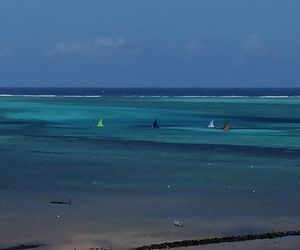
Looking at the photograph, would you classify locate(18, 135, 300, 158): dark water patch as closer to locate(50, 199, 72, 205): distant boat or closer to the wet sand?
the wet sand

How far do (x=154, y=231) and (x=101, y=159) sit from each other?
1974 cm

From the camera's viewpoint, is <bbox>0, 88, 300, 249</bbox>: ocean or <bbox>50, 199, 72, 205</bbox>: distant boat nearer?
<bbox>0, 88, 300, 249</bbox>: ocean

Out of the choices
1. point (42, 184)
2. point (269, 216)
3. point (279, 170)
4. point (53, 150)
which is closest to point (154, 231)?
point (269, 216)

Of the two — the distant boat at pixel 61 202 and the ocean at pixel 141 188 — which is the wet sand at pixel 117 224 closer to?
the ocean at pixel 141 188

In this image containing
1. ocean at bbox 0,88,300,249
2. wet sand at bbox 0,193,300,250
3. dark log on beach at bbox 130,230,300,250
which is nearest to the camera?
dark log on beach at bbox 130,230,300,250

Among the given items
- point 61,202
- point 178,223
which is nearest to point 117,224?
point 178,223

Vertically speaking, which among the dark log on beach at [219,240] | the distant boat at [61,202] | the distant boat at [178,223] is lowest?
the dark log on beach at [219,240]

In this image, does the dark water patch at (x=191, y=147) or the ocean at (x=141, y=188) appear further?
the dark water patch at (x=191, y=147)

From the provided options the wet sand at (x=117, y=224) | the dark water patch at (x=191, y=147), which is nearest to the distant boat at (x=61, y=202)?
the wet sand at (x=117, y=224)

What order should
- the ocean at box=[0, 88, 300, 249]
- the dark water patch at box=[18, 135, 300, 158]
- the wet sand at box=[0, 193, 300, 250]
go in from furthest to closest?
1. the dark water patch at box=[18, 135, 300, 158]
2. the ocean at box=[0, 88, 300, 249]
3. the wet sand at box=[0, 193, 300, 250]

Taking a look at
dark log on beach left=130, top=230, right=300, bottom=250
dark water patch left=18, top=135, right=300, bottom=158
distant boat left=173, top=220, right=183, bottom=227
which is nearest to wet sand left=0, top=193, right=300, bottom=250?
distant boat left=173, top=220, right=183, bottom=227

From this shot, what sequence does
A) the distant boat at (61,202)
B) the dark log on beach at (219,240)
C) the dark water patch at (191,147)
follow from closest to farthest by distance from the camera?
the dark log on beach at (219,240), the distant boat at (61,202), the dark water patch at (191,147)

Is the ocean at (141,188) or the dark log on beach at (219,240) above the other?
the ocean at (141,188)

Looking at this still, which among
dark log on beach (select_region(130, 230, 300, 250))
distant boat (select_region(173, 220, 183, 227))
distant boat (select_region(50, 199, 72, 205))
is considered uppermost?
distant boat (select_region(50, 199, 72, 205))
